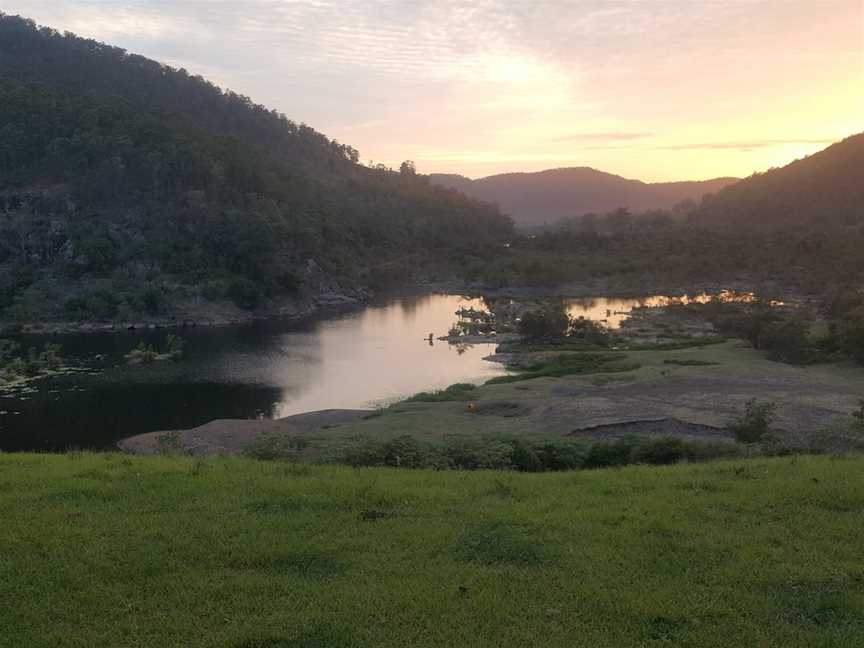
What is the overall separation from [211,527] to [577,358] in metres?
48.5

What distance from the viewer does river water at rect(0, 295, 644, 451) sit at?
43219 millimetres

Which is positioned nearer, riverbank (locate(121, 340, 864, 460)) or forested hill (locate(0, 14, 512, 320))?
riverbank (locate(121, 340, 864, 460))

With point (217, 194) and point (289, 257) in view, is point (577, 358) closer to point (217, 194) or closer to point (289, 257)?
point (289, 257)

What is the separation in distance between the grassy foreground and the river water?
30670 millimetres

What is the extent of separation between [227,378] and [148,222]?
212ft

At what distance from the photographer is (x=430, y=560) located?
28.2ft

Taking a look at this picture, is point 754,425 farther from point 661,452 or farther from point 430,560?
point 430,560

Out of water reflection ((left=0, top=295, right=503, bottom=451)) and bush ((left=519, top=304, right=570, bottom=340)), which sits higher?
bush ((left=519, top=304, right=570, bottom=340))

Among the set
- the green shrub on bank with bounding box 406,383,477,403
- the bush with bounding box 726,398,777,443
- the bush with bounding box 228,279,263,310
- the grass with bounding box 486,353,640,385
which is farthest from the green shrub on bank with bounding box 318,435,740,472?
the bush with bounding box 228,279,263,310

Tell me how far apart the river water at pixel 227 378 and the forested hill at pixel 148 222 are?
14230 millimetres

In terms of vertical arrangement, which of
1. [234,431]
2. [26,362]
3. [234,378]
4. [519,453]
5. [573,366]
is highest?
[519,453]

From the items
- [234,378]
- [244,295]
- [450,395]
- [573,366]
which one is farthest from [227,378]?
[244,295]

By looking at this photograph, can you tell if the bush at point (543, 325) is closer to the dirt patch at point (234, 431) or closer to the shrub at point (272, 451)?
the dirt patch at point (234, 431)

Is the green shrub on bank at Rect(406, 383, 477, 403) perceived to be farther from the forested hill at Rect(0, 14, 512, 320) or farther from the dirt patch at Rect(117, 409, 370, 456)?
the forested hill at Rect(0, 14, 512, 320)
